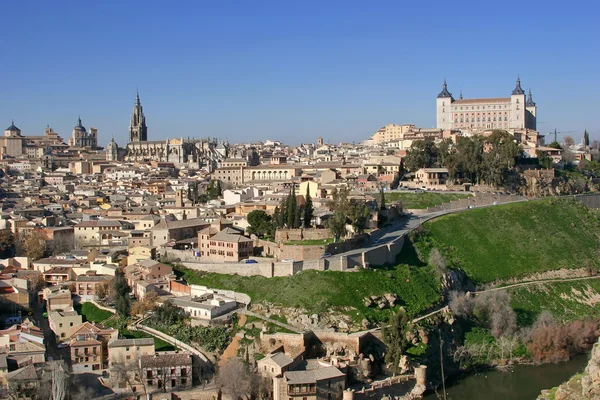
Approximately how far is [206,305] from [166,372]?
5.10m

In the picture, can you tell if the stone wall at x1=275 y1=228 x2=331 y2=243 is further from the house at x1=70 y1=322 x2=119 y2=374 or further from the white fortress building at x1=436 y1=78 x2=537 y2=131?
the white fortress building at x1=436 y1=78 x2=537 y2=131

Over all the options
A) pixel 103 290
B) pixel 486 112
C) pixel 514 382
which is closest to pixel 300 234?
pixel 103 290

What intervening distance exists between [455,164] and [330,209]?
687 inches

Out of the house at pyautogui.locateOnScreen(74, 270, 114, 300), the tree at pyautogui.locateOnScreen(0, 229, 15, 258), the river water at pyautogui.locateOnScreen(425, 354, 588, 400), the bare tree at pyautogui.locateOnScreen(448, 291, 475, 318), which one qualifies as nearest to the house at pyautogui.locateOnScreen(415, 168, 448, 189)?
the bare tree at pyautogui.locateOnScreen(448, 291, 475, 318)

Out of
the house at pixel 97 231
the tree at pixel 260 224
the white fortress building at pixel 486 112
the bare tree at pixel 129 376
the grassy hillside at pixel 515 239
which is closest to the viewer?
the bare tree at pixel 129 376

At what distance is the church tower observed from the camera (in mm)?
115375

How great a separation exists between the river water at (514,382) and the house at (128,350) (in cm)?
1115

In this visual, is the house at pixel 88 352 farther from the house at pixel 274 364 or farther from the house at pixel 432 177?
the house at pixel 432 177

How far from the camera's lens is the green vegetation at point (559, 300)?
39.2m

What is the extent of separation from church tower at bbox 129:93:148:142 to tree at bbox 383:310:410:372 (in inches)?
3481

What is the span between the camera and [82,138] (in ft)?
391

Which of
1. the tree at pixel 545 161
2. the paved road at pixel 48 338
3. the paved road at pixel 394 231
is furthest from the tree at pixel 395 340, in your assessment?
the tree at pixel 545 161

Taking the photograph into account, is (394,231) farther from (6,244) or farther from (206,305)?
(6,244)

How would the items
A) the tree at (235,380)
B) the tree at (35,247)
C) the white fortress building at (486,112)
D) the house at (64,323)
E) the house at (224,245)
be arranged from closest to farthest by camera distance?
the tree at (235,380)
the house at (64,323)
the house at (224,245)
the tree at (35,247)
the white fortress building at (486,112)
